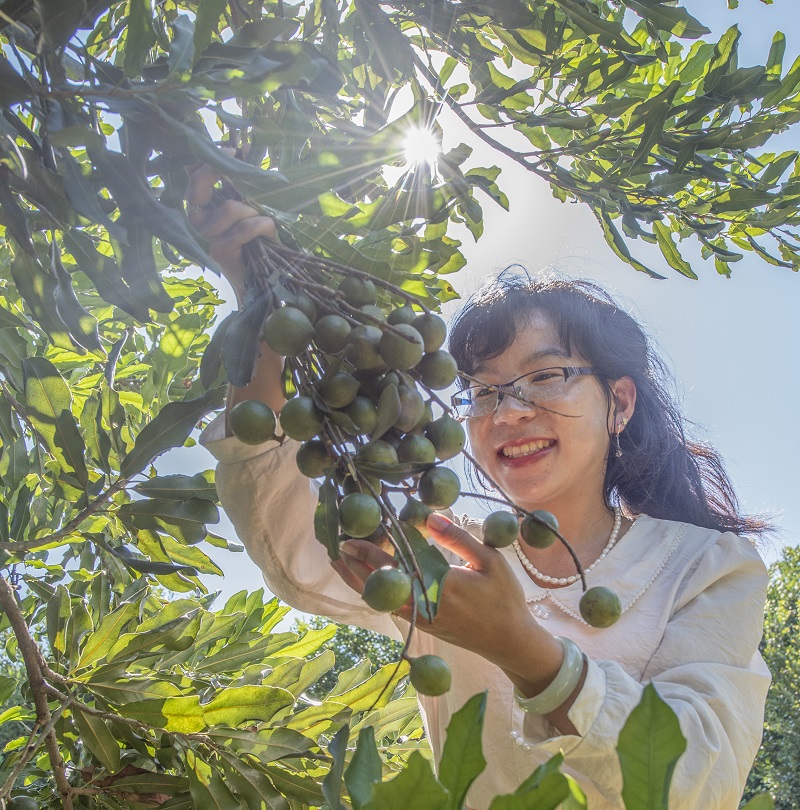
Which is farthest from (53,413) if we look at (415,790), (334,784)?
(415,790)

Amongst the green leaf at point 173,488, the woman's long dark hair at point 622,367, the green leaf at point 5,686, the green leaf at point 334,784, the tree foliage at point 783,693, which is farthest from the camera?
the tree foliage at point 783,693

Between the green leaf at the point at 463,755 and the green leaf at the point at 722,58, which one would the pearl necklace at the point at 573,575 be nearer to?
the green leaf at the point at 722,58

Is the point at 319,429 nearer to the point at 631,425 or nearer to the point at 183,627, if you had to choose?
the point at 183,627

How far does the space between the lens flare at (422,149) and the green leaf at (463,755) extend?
75cm

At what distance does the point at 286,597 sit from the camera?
A: 1608 millimetres

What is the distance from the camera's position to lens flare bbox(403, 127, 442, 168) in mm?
1114

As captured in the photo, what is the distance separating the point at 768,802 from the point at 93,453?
4.42 feet

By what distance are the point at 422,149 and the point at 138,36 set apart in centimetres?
44

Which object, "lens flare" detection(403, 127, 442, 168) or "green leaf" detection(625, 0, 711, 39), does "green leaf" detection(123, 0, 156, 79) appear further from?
"green leaf" detection(625, 0, 711, 39)

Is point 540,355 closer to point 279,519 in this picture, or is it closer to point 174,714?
point 279,519

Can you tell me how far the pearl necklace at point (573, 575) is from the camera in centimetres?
182

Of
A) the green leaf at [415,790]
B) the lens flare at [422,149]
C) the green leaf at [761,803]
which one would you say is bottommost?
the green leaf at [415,790]

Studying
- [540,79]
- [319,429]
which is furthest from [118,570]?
[540,79]

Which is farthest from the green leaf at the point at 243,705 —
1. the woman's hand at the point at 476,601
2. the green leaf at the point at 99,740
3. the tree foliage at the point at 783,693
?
the tree foliage at the point at 783,693
